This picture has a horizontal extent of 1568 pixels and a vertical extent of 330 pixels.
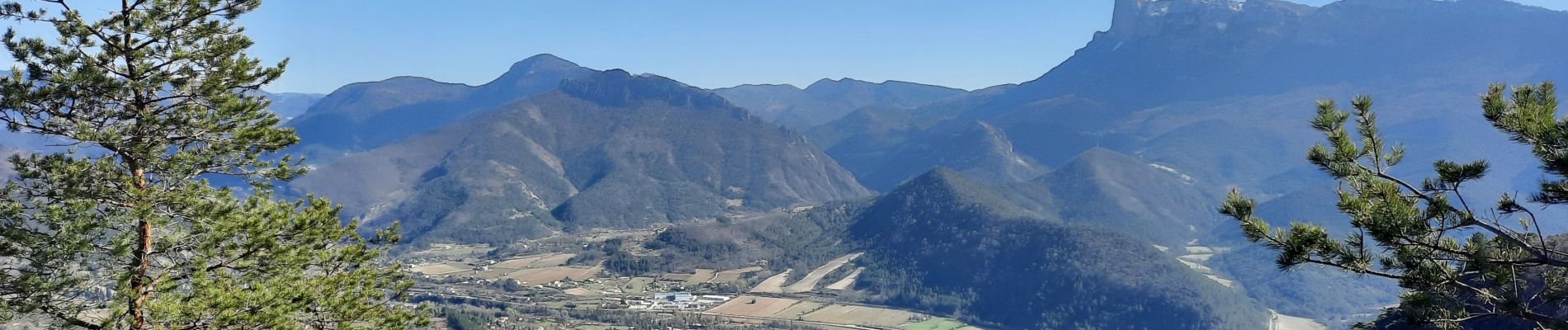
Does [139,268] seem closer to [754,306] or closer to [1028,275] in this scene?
[754,306]

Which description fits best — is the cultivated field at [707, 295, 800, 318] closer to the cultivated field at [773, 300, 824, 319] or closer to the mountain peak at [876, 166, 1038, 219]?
the cultivated field at [773, 300, 824, 319]

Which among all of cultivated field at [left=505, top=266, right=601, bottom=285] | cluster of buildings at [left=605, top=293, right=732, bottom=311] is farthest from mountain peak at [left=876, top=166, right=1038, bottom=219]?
cultivated field at [left=505, top=266, right=601, bottom=285]

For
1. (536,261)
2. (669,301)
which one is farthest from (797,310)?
(536,261)

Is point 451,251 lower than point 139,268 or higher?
lower

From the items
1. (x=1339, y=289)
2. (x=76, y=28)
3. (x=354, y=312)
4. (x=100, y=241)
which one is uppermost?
(x=76, y=28)

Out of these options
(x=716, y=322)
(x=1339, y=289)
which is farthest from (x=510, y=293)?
(x=1339, y=289)

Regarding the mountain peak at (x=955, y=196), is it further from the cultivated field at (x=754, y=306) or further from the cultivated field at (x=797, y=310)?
the cultivated field at (x=754, y=306)

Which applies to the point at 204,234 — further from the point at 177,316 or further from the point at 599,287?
the point at 599,287
